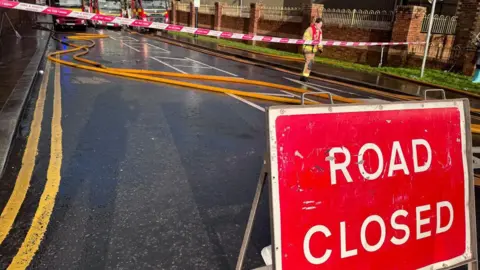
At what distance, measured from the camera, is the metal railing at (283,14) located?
71.6ft

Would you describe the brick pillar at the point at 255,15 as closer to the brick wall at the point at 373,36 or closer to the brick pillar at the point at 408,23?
the brick wall at the point at 373,36

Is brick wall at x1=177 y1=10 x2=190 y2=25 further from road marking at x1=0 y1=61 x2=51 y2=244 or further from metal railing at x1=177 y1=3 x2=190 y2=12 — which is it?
road marking at x1=0 y1=61 x2=51 y2=244

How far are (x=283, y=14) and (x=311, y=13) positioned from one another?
A: 3.15m

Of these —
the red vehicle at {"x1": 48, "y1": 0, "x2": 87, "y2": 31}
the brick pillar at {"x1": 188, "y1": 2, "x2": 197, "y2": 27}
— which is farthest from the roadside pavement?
the brick pillar at {"x1": 188, "y1": 2, "x2": 197, "y2": 27}

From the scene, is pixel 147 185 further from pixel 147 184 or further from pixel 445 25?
pixel 445 25

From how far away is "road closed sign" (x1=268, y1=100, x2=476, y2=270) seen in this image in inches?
86.5

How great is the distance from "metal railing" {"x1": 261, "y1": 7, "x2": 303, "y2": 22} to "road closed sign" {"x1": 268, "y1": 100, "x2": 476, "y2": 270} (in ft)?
65.8

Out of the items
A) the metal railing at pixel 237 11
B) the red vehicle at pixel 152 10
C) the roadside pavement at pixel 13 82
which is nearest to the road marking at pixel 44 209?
the roadside pavement at pixel 13 82

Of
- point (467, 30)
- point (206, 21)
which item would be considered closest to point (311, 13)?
point (467, 30)

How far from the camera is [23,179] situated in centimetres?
418

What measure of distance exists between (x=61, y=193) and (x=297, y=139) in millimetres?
2782

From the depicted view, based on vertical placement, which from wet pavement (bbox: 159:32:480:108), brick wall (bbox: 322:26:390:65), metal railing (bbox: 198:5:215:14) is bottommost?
wet pavement (bbox: 159:32:480:108)

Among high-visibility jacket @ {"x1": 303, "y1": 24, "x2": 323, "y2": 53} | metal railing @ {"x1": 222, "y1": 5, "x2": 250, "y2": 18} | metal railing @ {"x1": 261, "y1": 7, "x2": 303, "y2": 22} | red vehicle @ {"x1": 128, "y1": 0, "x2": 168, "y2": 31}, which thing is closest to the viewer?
high-visibility jacket @ {"x1": 303, "y1": 24, "x2": 323, "y2": 53}

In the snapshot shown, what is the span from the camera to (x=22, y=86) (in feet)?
26.7
